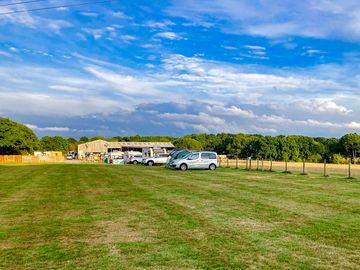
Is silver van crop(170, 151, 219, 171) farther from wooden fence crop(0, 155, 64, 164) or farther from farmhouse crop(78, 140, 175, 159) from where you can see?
farmhouse crop(78, 140, 175, 159)

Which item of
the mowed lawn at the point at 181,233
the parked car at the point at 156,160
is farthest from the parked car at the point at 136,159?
the mowed lawn at the point at 181,233

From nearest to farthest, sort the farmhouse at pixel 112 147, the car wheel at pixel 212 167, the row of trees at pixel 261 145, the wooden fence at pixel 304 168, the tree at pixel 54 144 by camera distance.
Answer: the wooden fence at pixel 304 168 → the car wheel at pixel 212 167 → the row of trees at pixel 261 145 → the farmhouse at pixel 112 147 → the tree at pixel 54 144

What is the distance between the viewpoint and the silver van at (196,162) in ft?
133

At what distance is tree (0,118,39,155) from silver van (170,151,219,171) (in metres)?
65.5

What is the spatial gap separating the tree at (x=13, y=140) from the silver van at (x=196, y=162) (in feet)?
215

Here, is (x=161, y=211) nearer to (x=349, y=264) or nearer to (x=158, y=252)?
(x=158, y=252)

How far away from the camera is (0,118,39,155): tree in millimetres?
96000

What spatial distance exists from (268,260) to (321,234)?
254 centimetres

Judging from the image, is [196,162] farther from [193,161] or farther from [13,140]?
[13,140]

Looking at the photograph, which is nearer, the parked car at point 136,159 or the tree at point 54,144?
the parked car at point 136,159

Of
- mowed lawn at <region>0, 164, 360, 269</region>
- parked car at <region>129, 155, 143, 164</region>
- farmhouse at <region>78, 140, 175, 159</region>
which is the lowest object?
mowed lawn at <region>0, 164, 360, 269</region>

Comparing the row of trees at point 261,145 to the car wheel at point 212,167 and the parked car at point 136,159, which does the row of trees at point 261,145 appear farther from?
the car wheel at point 212,167

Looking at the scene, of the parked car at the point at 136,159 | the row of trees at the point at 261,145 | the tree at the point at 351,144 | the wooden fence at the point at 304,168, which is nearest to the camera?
the wooden fence at the point at 304,168

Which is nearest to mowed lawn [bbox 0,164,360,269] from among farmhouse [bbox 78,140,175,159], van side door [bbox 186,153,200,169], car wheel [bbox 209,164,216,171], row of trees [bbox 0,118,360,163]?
van side door [bbox 186,153,200,169]
